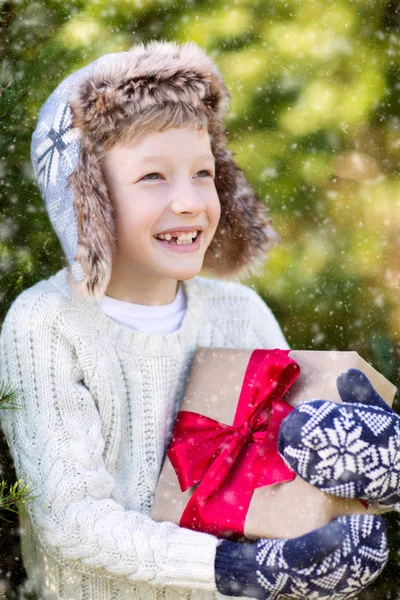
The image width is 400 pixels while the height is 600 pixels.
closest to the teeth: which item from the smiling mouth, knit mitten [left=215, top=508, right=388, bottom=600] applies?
the smiling mouth

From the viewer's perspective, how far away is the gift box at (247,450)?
126 centimetres

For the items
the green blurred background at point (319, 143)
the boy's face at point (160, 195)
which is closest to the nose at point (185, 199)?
the boy's face at point (160, 195)

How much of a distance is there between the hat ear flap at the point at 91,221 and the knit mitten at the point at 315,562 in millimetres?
474

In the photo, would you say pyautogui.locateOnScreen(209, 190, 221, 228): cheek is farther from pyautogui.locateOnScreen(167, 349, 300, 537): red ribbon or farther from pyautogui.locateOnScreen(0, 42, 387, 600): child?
pyautogui.locateOnScreen(167, 349, 300, 537): red ribbon

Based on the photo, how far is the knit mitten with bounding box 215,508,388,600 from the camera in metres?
1.20

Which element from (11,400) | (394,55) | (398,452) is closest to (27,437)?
(11,400)

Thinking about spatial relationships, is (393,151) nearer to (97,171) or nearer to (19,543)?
(97,171)

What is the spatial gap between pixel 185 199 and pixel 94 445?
414 millimetres

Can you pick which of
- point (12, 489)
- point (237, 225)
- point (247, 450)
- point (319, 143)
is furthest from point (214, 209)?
point (319, 143)

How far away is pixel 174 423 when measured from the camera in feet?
4.89

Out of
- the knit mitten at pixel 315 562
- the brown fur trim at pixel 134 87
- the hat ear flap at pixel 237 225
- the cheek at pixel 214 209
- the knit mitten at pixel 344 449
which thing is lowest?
the knit mitten at pixel 315 562

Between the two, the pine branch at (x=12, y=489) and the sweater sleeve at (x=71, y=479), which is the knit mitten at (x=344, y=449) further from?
the pine branch at (x=12, y=489)

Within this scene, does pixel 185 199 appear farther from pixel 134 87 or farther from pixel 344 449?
pixel 344 449

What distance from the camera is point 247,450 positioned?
1.35 m
